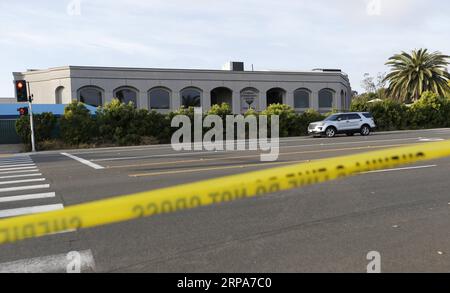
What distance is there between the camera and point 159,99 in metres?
44.6

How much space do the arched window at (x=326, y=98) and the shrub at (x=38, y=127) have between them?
3383 centimetres

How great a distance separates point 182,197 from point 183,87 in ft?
140

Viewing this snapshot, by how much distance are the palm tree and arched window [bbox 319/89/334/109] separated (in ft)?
25.1

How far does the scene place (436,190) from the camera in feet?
24.4

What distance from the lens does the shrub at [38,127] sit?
85.0 feet

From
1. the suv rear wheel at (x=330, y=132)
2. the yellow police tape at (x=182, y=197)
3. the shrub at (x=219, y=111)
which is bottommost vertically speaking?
the suv rear wheel at (x=330, y=132)

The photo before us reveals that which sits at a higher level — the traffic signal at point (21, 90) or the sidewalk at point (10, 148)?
the traffic signal at point (21, 90)

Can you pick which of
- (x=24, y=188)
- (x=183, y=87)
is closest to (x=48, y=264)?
(x=24, y=188)

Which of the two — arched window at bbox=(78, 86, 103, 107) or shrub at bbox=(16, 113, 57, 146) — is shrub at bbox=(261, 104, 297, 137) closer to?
shrub at bbox=(16, 113, 57, 146)

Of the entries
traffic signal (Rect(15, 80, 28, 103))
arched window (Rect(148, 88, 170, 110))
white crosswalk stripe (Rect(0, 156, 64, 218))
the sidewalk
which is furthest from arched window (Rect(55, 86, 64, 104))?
white crosswalk stripe (Rect(0, 156, 64, 218))

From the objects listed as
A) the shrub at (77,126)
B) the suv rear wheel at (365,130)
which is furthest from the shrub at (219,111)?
the suv rear wheel at (365,130)

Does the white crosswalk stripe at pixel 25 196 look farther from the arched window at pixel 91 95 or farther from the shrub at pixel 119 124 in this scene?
the arched window at pixel 91 95

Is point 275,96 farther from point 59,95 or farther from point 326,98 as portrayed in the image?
point 59,95
